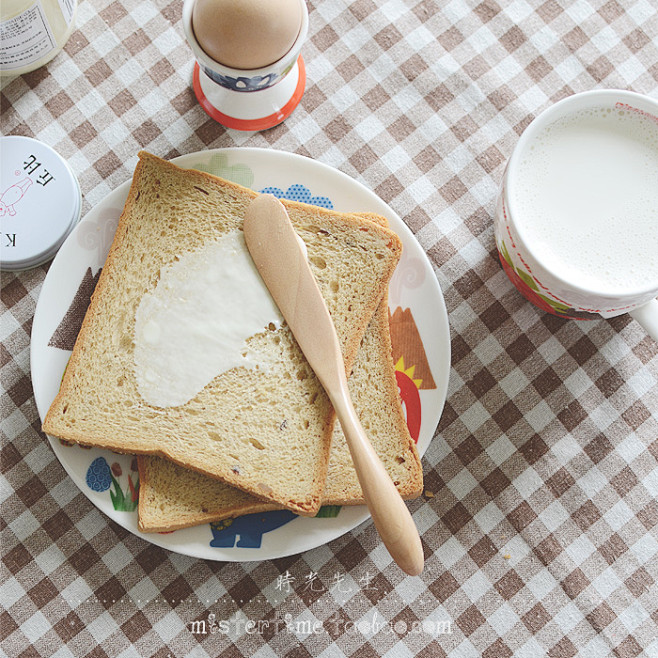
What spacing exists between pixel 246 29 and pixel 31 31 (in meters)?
0.38

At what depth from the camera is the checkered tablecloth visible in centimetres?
108

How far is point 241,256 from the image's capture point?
3.23ft

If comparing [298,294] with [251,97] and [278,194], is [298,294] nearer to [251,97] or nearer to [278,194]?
[278,194]

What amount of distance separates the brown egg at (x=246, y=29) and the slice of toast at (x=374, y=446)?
1.22 ft

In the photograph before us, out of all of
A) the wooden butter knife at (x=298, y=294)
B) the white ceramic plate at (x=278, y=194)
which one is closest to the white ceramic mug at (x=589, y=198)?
the white ceramic plate at (x=278, y=194)

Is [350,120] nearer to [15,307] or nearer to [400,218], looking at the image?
[400,218]

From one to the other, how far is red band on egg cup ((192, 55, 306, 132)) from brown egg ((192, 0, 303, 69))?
19 centimetres

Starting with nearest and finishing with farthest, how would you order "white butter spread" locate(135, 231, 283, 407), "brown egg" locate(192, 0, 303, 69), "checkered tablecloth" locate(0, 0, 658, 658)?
"brown egg" locate(192, 0, 303, 69) → "white butter spread" locate(135, 231, 283, 407) → "checkered tablecloth" locate(0, 0, 658, 658)

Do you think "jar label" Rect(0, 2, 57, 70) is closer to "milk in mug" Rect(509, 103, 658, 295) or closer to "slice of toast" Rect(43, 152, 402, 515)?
"slice of toast" Rect(43, 152, 402, 515)

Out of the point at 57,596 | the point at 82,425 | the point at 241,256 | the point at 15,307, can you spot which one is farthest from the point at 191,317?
the point at 57,596

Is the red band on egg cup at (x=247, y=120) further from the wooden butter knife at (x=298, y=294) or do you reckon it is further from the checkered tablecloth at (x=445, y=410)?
the wooden butter knife at (x=298, y=294)

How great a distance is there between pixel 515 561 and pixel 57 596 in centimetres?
70

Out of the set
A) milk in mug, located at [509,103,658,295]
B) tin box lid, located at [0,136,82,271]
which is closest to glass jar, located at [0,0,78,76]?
tin box lid, located at [0,136,82,271]

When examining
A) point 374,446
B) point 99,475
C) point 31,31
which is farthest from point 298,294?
point 31,31
